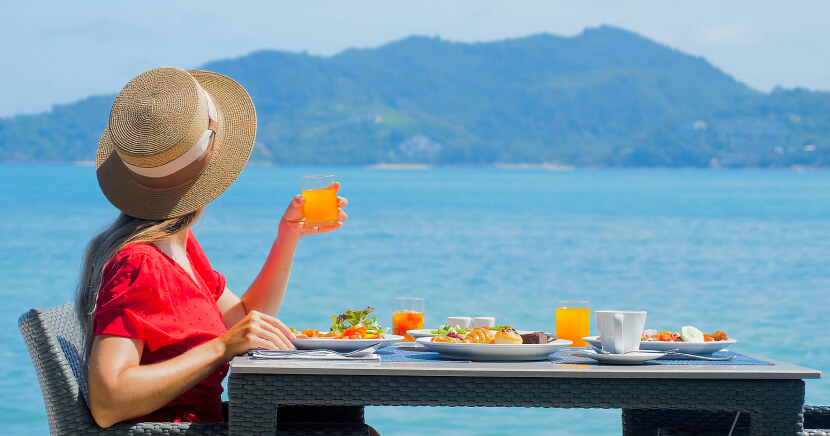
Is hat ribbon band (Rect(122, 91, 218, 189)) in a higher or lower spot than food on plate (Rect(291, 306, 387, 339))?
higher

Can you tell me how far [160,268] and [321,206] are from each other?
56 centimetres

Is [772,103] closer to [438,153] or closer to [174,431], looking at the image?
[438,153]

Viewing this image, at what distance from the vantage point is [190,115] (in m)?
2.04

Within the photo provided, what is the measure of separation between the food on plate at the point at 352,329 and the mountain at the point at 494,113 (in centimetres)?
8666

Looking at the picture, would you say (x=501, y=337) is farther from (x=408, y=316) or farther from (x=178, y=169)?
(x=178, y=169)

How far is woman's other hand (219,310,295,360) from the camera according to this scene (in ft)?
6.21

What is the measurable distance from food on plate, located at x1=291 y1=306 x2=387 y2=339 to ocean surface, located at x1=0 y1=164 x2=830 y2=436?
34cm

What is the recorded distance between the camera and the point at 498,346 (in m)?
1.90

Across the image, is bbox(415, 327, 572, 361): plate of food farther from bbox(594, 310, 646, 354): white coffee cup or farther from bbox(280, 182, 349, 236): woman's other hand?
bbox(280, 182, 349, 236): woman's other hand

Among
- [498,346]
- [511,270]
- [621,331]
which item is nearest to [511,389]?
[498,346]

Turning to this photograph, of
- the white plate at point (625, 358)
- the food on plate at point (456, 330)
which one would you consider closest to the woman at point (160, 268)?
the food on plate at point (456, 330)

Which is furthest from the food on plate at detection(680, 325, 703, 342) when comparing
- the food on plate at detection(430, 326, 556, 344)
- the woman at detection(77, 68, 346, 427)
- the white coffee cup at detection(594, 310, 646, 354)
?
the woman at detection(77, 68, 346, 427)

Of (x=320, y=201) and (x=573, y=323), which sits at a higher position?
(x=320, y=201)

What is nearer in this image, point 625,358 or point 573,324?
point 625,358
